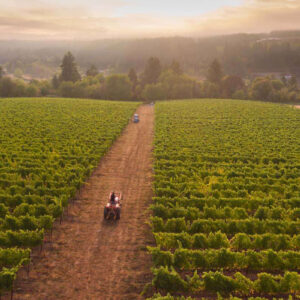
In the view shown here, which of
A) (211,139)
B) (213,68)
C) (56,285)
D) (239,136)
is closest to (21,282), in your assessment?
(56,285)

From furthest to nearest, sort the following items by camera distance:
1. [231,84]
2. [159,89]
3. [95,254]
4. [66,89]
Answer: [231,84], [66,89], [159,89], [95,254]

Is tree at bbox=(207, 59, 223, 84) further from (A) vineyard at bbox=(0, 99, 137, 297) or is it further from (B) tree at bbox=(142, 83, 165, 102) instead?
(A) vineyard at bbox=(0, 99, 137, 297)

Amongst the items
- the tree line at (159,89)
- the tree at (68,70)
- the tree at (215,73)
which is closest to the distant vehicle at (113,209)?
the tree line at (159,89)

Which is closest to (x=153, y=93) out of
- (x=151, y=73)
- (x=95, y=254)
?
(x=151, y=73)

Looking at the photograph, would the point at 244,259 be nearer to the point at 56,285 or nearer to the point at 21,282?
the point at 56,285

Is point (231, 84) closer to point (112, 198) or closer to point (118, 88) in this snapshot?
point (118, 88)

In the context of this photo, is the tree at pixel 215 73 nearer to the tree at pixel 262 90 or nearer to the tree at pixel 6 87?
the tree at pixel 262 90
